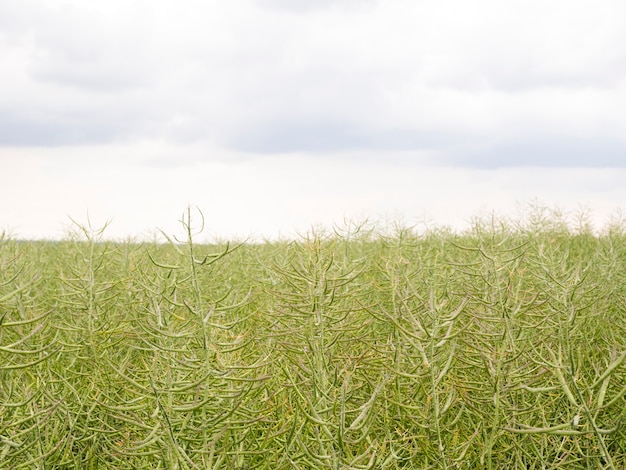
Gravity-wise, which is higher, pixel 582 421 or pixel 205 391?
pixel 205 391

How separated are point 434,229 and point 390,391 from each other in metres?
5.92

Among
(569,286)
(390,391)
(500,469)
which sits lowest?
(500,469)

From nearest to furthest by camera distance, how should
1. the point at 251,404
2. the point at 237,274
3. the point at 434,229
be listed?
the point at 251,404 → the point at 237,274 → the point at 434,229

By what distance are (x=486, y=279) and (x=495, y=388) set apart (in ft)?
2.25

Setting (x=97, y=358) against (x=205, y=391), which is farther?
(x=97, y=358)

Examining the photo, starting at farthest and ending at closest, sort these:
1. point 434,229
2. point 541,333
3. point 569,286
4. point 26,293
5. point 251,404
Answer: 1. point 434,229
2. point 26,293
3. point 541,333
4. point 569,286
5. point 251,404

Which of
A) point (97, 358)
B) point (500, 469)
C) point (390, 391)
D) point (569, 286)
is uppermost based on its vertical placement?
point (569, 286)

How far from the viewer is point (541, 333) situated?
3432 millimetres

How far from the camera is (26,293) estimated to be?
5031mm

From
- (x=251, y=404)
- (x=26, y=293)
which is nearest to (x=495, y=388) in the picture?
(x=251, y=404)

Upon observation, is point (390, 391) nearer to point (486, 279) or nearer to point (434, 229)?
point (486, 279)

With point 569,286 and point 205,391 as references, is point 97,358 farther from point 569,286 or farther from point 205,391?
point 569,286

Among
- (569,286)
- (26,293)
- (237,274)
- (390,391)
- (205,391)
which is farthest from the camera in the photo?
(237,274)

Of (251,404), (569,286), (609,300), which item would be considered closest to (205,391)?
(251,404)
